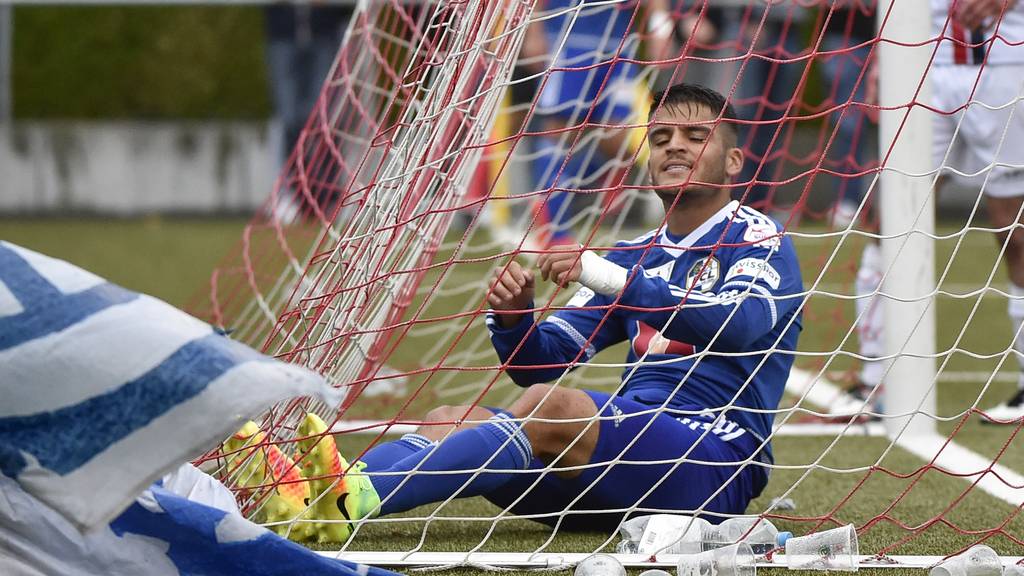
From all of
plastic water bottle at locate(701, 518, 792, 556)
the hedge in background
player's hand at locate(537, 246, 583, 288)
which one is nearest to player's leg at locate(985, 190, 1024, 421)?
plastic water bottle at locate(701, 518, 792, 556)

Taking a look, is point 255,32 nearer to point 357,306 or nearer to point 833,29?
point 833,29

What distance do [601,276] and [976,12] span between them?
1799mm

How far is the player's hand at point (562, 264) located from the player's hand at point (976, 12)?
5.71ft

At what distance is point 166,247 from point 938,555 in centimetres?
719

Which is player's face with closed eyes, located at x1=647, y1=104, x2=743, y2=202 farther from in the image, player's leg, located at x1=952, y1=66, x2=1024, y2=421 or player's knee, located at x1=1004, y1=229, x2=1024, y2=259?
player's knee, located at x1=1004, y1=229, x2=1024, y2=259

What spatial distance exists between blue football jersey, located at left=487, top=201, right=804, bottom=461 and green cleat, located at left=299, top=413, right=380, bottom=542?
0.34 meters

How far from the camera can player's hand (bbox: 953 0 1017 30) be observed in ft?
12.7

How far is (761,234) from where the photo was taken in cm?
278

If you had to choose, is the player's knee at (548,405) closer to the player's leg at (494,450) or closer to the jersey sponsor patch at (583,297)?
the player's leg at (494,450)

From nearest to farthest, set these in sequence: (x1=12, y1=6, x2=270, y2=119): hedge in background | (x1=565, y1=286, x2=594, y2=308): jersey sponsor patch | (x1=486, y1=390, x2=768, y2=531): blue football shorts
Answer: (x1=486, y1=390, x2=768, y2=531): blue football shorts
(x1=565, y1=286, x2=594, y2=308): jersey sponsor patch
(x1=12, y1=6, x2=270, y2=119): hedge in background

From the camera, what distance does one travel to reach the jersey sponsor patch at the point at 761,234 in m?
2.73

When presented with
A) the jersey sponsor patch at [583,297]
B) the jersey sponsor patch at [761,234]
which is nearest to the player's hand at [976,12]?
the jersey sponsor patch at [761,234]

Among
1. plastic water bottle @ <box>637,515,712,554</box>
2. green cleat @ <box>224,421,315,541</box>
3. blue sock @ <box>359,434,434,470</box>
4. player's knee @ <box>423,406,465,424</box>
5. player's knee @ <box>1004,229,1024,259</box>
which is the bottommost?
plastic water bottle @ <box>637,515,712,554</box>

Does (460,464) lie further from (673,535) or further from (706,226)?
(706,226)
